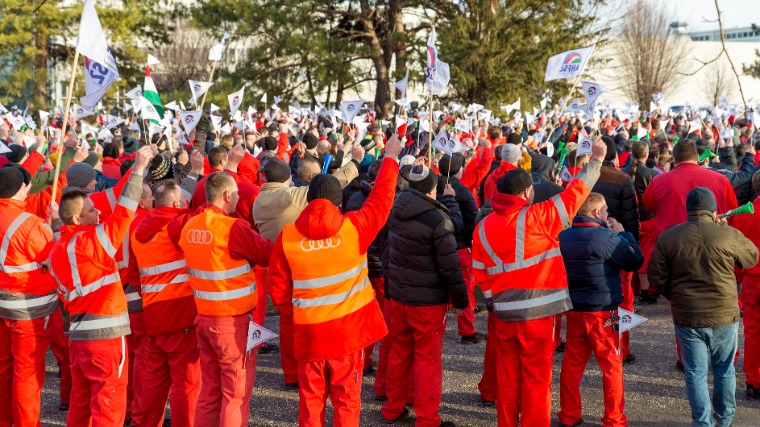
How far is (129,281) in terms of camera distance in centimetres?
604

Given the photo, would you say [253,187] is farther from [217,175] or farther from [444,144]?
[444,144]

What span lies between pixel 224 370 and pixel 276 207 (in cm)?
189

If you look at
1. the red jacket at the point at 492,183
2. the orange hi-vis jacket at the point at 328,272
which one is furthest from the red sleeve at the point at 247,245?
the red jacket at the point at 492,183

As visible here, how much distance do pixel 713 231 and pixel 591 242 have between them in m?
0.84

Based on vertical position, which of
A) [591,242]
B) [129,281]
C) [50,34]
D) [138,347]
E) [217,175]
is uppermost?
[50,34]

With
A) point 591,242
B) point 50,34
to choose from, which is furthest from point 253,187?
point 50,34

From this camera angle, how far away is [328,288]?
520cm

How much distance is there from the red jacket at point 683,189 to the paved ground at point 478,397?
54.1 inches

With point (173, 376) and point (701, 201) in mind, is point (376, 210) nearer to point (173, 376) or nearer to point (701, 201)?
point (173, 376)

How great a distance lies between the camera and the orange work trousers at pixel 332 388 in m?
5.25

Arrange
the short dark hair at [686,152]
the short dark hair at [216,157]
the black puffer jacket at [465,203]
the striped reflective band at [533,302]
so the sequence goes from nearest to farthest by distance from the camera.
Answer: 1. the striped reflective band at [533,302]
2. the short dark hair at [686,152]
3. the black puffer jacket at [465,203]
4. the short dark hair at [216,157]

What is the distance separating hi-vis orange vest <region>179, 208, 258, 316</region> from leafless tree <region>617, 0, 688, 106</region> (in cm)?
4665

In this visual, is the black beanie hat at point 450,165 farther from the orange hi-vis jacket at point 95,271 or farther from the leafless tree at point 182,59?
the leafless tree at point 182,59

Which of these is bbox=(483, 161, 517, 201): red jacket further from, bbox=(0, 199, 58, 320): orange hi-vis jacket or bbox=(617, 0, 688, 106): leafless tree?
bbox=(617, 0, 688, 106): leafless tree
